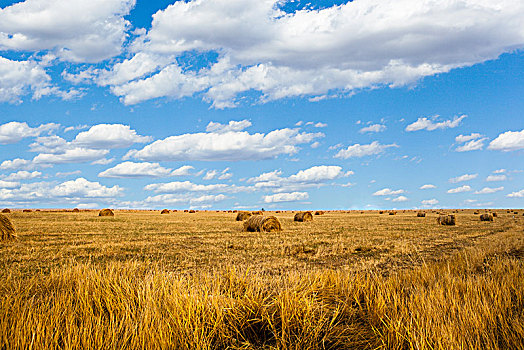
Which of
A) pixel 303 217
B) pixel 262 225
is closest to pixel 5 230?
pixel 262 225

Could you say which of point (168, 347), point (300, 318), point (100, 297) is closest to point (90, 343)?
point (168, 347)

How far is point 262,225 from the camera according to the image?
23.4 metres

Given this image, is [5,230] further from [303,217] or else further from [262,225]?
[303,217]

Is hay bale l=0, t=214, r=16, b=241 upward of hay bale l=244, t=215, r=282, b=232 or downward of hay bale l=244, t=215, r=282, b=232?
upward

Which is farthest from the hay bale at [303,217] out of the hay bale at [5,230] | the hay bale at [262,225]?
the hay bale at [5,230]

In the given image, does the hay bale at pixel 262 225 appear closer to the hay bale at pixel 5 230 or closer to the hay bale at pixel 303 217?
the hay bale at pixel 303 217

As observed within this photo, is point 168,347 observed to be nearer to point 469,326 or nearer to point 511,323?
point 469,326

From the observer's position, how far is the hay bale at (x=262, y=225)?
23344 mm

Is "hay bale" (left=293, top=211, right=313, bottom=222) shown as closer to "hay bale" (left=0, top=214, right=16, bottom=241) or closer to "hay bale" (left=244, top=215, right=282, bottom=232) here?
"hay bale" (left=244, top=215, right=282, bottom=232)

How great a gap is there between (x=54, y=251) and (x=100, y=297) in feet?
32.9

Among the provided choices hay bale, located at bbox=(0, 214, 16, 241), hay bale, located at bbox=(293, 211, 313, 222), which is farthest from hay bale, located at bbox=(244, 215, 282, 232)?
hay bale, located at bbox=(0, 214, 16, 241)

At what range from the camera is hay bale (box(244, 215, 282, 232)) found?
2334 cm

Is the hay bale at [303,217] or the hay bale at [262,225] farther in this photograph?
the hay bale at [303,217]

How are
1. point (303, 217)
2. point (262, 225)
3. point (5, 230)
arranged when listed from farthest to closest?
1. point (303, 217)
2. point (262, 225)
3. point (5, 230)
